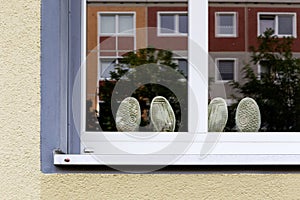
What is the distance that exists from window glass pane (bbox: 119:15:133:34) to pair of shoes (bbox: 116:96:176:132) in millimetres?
1261

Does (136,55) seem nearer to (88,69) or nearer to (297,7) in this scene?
(88,69)

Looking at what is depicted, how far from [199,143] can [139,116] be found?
469mm

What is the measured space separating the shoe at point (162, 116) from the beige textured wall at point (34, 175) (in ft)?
1.42

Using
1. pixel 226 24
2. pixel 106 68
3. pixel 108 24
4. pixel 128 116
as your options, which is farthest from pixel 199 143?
pixel 226 24

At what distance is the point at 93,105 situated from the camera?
3408 millimetres

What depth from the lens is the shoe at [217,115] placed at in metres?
3.11

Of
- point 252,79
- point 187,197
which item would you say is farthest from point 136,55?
point 187,197

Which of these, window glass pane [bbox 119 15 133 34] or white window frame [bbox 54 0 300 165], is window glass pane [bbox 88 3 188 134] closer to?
window glass pane [bbox 119 15 133 34]

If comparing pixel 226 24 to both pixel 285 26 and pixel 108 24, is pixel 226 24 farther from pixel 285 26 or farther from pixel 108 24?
pixel 108 24

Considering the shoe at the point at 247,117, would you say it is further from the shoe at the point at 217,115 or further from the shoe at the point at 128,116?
the shoe at the point at 128,116

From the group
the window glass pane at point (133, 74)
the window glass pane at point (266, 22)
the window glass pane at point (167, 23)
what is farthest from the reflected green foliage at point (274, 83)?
the window glass pane at point (167, 23)

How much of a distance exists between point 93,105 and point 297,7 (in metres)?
2.85

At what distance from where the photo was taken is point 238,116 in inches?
131

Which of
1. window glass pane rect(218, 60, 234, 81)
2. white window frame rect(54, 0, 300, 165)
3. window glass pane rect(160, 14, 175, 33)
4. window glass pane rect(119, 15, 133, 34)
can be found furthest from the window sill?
window glass pane rect(218, 60, 234, 81)
